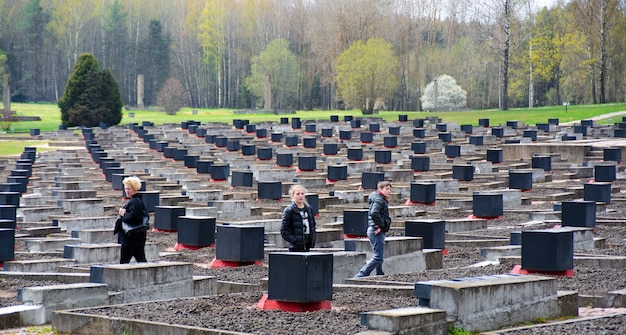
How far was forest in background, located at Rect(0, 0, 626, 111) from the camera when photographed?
107m

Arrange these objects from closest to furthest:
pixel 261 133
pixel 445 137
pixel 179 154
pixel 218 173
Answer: pixel 218 173 → pixel 179 154 → pixel 445 137 → pixel 261 133

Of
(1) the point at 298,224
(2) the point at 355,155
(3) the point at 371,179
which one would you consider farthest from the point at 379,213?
(2) the point at 355,155

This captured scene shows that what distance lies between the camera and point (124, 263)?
14844 mm

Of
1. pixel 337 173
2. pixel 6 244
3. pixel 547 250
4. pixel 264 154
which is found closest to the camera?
pixel 547 250

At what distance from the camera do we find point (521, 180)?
99.3ft

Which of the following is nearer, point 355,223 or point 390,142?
point 355,223

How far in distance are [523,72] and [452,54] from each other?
46.6 feet

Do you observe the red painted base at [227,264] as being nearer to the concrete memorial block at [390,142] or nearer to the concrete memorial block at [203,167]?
the concrete memorial block at [203,167]

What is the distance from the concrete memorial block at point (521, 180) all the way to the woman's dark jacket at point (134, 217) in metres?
17.1

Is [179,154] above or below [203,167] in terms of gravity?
above

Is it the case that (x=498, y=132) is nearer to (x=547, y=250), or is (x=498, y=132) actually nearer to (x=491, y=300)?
(x=547, y=250)

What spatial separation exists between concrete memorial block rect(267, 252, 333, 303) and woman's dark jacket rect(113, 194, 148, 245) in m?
2.85

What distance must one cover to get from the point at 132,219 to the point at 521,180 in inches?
693

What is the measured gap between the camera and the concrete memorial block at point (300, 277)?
12227mm
